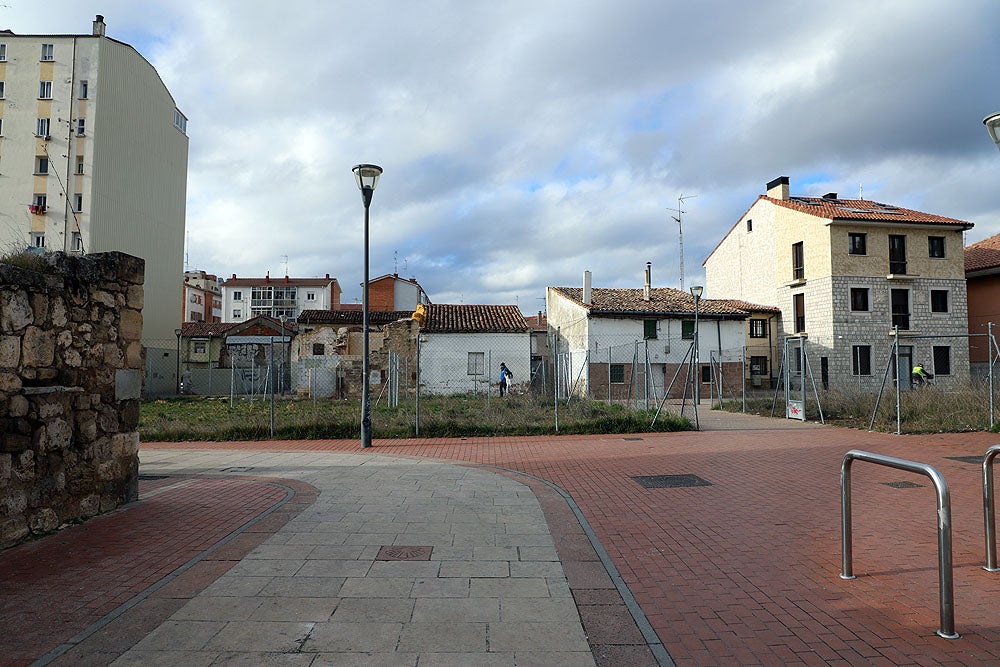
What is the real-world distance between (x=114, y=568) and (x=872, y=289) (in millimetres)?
35678

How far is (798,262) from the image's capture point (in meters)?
34.2

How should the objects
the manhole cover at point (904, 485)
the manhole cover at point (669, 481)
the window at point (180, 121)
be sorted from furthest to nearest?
the window at point (180, 121)
the manhole cover at point (669, 481)
the manhole cover at point (904, 485)

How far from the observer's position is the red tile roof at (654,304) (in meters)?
31.8

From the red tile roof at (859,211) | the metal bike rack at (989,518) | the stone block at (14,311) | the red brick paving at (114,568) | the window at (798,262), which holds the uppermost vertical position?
the red tile roof at (859,211)

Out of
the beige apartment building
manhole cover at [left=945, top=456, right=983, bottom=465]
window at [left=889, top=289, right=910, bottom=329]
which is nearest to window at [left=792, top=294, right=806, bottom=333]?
the beige apartment building

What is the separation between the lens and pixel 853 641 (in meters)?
3.46

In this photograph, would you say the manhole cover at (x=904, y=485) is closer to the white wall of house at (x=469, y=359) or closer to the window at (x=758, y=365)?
the white wall of house at (x=469, y=359)

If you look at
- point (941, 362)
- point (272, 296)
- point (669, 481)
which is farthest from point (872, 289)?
point (272, 296)

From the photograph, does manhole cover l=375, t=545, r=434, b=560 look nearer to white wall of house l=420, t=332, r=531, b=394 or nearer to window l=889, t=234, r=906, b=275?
white wall of house l=420, t=332, r=531, b=394

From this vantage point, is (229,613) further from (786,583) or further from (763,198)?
(763,198)

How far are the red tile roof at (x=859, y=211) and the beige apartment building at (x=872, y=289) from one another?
8cm

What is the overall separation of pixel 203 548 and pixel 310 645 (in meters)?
2.45

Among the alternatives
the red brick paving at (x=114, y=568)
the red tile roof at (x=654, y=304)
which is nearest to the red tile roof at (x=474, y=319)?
the red tile roof at (x=654, y=304)

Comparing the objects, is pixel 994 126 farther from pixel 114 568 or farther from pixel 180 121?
pixel 180 121
